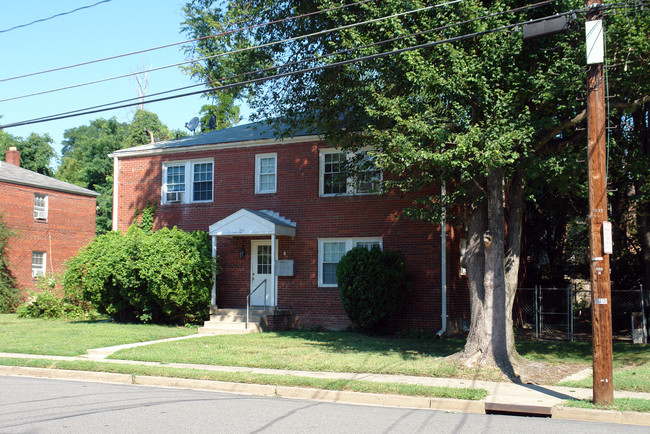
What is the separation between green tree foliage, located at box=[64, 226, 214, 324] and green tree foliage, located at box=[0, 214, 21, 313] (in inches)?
381

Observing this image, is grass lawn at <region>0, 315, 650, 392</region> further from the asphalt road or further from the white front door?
the asphalt road

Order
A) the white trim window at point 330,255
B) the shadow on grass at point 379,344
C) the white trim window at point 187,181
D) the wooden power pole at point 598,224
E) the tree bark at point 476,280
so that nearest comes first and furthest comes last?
the wooden power pole at point 598,224, the tree bark at point 476,280, the shadow on grass at point 379,344, the white trim window at point 330,255, the white trim window at point 187,181

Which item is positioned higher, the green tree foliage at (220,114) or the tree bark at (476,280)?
the green tree foliage at (220,114)

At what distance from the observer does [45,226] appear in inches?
1310

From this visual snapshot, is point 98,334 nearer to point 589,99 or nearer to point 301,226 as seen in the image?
point 301,226

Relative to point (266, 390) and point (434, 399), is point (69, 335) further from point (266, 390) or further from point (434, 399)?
point (434, 399)

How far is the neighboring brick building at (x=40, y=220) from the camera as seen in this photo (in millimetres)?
31203

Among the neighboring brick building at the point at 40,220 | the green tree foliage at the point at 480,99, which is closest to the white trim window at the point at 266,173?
the green tree foliage at the point at 480,99

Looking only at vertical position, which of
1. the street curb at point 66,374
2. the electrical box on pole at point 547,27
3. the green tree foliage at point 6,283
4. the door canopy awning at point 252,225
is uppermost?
the electrical box on pole at point 547,27

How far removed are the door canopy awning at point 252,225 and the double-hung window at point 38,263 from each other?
16.2 meters

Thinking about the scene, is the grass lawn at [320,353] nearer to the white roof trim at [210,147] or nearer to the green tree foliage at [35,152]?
the white roof trim at [210,147]

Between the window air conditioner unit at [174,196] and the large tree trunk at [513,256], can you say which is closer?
the large tree trunk at [513,256]

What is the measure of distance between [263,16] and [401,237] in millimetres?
7767

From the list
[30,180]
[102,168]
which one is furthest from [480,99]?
[102,168]
